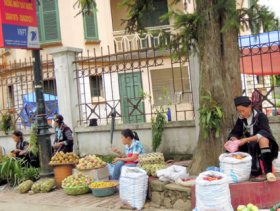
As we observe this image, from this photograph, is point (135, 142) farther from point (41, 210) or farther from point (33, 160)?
point (33, 160)

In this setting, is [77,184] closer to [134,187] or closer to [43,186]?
[43,186]

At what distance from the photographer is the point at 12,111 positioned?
13328mm

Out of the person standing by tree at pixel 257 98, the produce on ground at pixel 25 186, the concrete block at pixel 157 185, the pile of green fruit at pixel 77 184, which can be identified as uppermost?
the person standing by tree at pixel 257 98

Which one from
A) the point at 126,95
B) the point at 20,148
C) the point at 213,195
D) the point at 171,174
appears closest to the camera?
the point at 213,195

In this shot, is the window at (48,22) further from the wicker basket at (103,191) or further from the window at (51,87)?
the wicker basket at (103,191)

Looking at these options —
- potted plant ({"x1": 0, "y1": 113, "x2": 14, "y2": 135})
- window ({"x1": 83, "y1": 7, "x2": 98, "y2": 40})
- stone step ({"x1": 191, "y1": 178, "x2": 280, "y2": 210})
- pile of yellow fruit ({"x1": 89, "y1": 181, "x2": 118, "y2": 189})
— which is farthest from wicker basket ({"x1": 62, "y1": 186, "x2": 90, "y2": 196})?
window ({"x1": 83, "y1": 7, "x2": 98, "y2": 40})

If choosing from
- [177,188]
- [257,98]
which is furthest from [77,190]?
[257,98]

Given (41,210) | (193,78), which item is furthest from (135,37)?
(41,210)

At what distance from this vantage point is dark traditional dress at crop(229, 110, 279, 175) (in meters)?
6.13

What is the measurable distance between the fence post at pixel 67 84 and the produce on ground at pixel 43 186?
224 centimetres

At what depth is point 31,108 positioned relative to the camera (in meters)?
12.8

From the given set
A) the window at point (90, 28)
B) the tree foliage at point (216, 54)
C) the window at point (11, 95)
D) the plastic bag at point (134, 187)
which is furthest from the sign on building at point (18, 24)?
the window at point (90, 28)

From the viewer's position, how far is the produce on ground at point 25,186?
9320mm

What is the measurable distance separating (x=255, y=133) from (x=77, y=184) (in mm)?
3499
